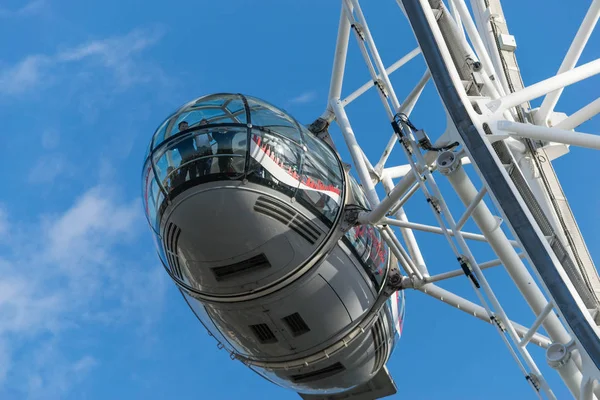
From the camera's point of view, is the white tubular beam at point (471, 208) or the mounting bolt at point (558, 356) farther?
the white tubular beam at point (471, 208)

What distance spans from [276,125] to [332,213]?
169 centimetres

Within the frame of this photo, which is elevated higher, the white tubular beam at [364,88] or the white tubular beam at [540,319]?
the white tubular beam at [364,88]

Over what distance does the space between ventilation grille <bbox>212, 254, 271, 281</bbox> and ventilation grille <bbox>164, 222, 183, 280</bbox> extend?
0.74 metres

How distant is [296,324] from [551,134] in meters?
4.93

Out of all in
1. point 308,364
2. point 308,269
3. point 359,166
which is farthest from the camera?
point 359,166

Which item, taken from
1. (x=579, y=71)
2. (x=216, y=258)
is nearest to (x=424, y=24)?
(x=579, y=71)

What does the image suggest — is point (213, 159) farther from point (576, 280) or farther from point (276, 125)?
point (576, 280)

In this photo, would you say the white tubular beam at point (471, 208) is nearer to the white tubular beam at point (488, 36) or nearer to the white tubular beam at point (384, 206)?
the white tubular beam at point (384, 206)

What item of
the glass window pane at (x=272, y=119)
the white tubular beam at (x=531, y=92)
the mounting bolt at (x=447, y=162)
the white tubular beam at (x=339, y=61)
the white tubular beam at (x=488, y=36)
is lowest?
the mounting bolt at (x=447, y=162)

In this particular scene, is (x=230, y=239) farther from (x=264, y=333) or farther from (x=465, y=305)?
(x=465, y=305)

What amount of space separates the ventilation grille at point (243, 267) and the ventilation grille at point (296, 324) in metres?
1.14

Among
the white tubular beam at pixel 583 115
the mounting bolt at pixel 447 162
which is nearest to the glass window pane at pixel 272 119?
the mounting bolt at pixel 447 162

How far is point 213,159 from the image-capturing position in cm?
1380

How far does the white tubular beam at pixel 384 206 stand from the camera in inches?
601
